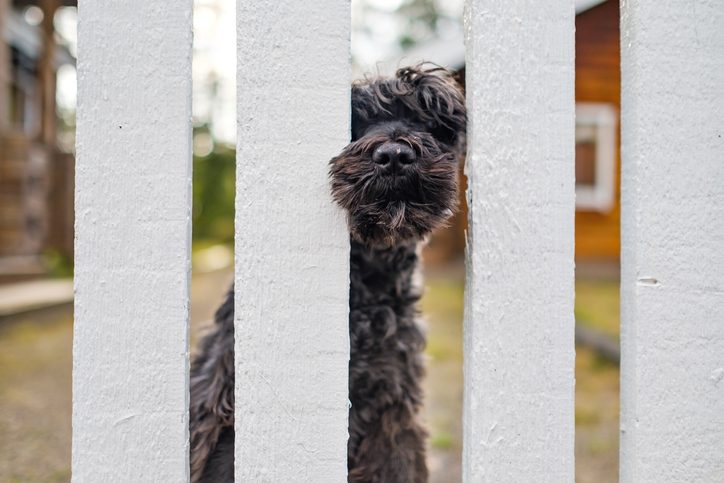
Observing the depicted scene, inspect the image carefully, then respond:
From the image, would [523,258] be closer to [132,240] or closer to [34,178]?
[132,240]

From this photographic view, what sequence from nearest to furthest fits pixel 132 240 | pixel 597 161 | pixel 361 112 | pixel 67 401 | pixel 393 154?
pixel 132 240 < pixel 393 154 < pixel 361 112 < pixel 67 401 < pixel 597 161

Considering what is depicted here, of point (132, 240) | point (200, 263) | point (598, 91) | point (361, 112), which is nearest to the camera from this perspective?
point (132, 240)

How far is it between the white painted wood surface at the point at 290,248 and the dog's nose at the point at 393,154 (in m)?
0.21

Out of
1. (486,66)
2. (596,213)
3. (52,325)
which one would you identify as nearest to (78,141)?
(486,66)

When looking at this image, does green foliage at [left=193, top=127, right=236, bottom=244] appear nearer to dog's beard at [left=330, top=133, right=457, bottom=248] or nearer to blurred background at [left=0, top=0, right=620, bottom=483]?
blurred background at [left=0, top=0, right=620, bottom=483]

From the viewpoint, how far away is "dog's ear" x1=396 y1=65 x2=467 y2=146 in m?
2.08

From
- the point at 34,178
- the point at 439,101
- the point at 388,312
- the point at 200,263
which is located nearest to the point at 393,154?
the point at 439,101

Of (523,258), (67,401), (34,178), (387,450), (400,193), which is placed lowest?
(67,401)

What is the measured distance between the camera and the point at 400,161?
1.66m

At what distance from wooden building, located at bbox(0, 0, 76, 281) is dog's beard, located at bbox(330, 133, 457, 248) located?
6.62 m

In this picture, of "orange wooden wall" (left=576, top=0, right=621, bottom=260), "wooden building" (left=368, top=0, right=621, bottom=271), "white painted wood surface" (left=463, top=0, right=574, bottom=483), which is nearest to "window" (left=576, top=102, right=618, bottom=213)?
"wooden building" (left=368, top=0, right=621, bottom=271)

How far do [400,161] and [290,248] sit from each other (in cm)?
44

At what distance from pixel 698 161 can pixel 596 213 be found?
36.6ft

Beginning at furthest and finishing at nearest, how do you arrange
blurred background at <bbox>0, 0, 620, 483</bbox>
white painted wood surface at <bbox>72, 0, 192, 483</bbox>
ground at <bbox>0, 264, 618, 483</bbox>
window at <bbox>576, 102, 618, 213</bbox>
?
1. window at <bbox>576, 102, 618, 213</bbox>
2. blurred background at <bbox>0, 0, 620, 483</bbox>
3. ground at <bbox>0, 264, 618, 483</bbox>
4. white painted wood surface at <bbox>72, 0, 192, 483</bbox>
